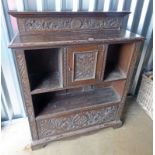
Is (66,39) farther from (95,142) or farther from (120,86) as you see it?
(95,142)

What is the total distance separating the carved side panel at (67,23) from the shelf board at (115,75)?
1.17ft

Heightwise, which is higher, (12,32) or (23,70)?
(12,32)

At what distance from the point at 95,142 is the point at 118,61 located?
0.79 m

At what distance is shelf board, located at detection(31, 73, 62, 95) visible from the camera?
3.77ft

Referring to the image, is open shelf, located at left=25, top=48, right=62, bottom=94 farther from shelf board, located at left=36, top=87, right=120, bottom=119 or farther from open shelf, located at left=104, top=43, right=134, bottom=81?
open shelf, located at left=104, top=43, right=134, bottom=81

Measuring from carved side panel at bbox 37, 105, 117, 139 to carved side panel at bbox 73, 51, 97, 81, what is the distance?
0.38 meters

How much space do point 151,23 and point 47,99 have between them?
1252 mm

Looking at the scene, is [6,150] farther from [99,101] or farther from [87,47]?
[87,47]

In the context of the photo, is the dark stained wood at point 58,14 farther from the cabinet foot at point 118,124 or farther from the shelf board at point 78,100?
the cabinet foot at point 118,124

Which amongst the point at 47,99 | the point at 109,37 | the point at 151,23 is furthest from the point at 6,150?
the point at 151,23

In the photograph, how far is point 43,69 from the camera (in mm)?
1347

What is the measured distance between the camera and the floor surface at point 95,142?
1.43 meters

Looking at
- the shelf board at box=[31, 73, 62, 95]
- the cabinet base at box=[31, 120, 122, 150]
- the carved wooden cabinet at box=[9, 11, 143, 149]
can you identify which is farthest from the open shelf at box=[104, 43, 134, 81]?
the cabinet base at box=[31, 120, 122, 150]

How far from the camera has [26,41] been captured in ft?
3.22
